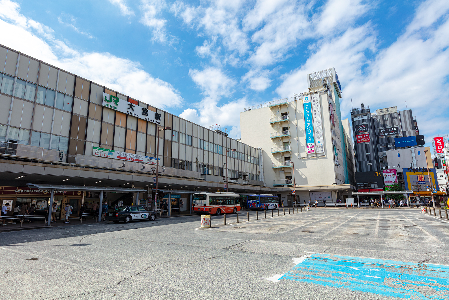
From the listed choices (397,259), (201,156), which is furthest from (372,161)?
(397,259)

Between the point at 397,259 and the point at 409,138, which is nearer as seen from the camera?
the point at 397,259

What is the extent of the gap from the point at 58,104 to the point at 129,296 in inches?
1124

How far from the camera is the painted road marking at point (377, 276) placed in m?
5.72

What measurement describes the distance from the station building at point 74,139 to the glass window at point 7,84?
0.06m

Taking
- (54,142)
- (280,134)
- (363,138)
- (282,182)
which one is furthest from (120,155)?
(363,138)

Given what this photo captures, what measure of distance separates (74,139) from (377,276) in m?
30.6

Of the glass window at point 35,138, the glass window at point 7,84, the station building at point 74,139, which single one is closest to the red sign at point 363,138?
the station building at point 74,139

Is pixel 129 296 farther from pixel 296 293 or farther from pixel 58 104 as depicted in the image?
pixel 58 104

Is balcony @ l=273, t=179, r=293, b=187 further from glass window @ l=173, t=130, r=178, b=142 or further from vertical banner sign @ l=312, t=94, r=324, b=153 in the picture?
glass window @ l=173, t=130, r=178, b=142

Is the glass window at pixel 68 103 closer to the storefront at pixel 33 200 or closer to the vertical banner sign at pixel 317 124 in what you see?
the storefront at pixel 33 200

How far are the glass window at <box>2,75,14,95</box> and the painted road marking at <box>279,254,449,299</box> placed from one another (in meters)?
29.3

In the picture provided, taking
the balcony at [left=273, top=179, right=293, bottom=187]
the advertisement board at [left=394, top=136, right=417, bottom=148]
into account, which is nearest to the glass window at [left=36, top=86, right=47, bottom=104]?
the balcony at [left=273, top=179, right=293, bottom=187]

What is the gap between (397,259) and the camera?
28.5 feet

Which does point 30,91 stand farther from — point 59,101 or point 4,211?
point 4,211
